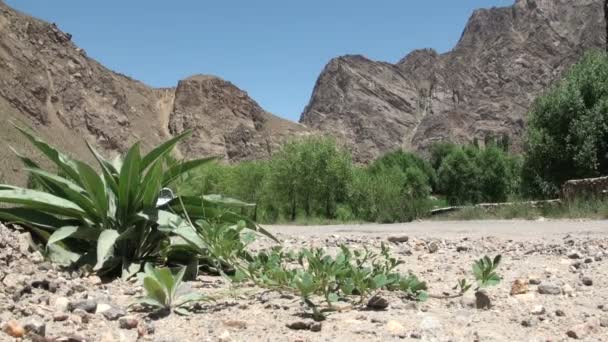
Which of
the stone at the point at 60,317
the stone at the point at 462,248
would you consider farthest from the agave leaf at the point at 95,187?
the stone at the point at 462,248

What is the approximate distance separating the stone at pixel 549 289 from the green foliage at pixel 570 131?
1929 centimetres

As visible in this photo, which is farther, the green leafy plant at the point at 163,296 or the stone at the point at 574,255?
the stone at the point at 574,255

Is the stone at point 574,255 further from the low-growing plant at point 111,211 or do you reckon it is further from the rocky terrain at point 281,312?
the low-growing plant at point 111,211

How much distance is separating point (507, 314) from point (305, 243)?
437 cm

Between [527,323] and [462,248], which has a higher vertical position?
[462,248]

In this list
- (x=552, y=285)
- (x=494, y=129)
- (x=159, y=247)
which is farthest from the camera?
(x=494, y=129)

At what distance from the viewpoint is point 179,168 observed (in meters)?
4.80

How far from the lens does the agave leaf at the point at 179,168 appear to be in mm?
4812

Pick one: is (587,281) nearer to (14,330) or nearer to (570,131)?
(14,330)

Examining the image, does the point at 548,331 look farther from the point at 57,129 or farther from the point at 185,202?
the point at 57,129

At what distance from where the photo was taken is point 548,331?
2.87m

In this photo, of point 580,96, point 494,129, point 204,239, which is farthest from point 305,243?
point 494,129

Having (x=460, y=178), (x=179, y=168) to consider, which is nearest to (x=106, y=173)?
(x=179, y=168)

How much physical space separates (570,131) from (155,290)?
70.8 ft
